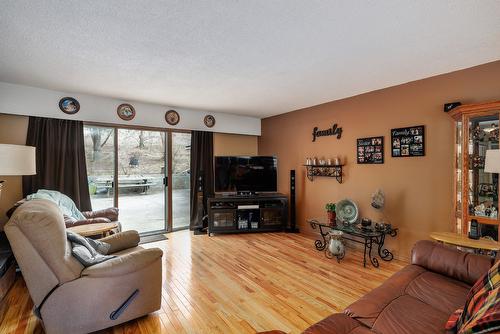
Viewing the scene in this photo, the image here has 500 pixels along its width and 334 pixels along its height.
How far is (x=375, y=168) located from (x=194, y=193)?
332 centimetres

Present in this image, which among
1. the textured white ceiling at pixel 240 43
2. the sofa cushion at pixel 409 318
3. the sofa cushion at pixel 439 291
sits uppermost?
the textured white ceiling at pixel 240 43

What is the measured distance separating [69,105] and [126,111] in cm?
79

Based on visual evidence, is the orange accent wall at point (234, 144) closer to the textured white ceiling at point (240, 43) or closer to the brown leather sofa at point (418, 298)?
the textured white ceiling at point (240, 43)

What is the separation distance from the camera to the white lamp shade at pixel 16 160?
232 cm

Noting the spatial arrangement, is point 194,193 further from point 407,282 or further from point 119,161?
point 407,282

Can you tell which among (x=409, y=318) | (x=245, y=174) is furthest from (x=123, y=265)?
(x=245, y=174)

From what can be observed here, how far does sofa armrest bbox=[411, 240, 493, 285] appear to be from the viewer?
69.1 inches

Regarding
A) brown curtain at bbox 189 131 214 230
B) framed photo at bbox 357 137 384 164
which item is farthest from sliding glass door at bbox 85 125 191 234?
framed photo at bbox 357 137 384 164

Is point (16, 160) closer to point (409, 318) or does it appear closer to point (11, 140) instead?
point (11, 140)

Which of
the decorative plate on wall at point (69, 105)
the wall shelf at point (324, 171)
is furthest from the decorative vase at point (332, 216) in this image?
the decorative plate on wall at point (69, 105)

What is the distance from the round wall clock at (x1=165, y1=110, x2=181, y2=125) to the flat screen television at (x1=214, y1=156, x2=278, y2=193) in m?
1.04

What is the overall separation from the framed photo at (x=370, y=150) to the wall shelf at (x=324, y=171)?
0.40 m

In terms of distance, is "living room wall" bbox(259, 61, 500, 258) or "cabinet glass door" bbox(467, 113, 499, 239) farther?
"living room wall" bbox(259, 61, 500, 258)

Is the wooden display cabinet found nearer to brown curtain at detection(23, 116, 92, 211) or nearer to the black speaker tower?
the black speaker tower
